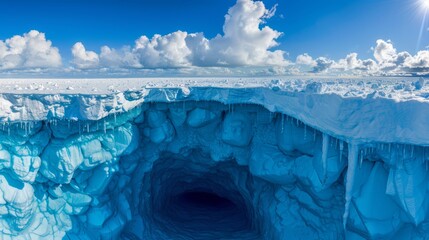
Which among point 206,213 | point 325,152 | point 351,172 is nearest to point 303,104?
point 325,152

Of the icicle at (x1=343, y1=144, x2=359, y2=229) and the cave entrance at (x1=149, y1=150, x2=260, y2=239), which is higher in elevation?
the icicle at (x1=343, y1=144, x2=359, y2=229)

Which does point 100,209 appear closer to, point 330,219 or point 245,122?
point 245,122

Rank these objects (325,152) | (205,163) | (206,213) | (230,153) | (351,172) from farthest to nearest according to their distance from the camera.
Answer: (206,213) < (205,163) < (230,153) < (325,152) < (351,172)

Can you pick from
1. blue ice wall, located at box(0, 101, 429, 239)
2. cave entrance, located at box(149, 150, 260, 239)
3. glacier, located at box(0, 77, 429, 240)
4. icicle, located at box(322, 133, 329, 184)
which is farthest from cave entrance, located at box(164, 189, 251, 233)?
icicle, located at box(322, 133, 329, 184)

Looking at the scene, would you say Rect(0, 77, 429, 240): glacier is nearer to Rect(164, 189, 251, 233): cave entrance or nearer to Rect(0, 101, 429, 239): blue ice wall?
Rect(0, 101, 429, 239): blue ice wall

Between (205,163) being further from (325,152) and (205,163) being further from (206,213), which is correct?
(325,152)
